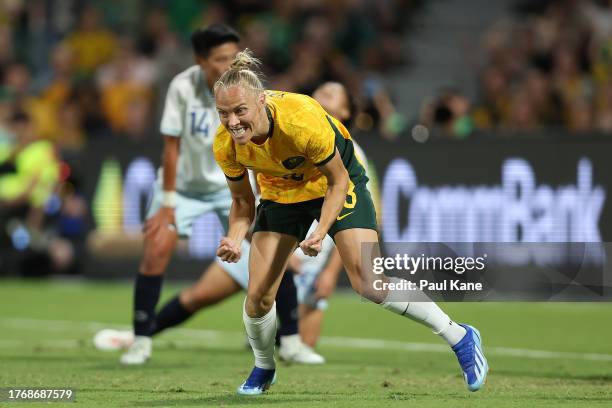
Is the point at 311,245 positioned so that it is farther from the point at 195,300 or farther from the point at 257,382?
the point at 195,300

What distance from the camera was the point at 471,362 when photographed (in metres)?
7.61

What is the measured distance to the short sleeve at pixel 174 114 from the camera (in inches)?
389

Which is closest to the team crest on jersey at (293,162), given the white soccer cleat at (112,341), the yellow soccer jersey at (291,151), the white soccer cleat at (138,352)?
the yellow soccer jersey at (291,151)

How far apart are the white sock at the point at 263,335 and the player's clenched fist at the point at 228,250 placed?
1.83 feet

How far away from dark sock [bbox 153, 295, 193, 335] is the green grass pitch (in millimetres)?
277

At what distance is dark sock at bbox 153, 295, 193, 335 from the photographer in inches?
409

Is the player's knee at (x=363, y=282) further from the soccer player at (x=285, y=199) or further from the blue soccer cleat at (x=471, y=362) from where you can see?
the blue soccer cleat at (x=471, y=362)

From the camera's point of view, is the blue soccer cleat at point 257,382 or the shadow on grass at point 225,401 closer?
the shadow on grass at point 225,401

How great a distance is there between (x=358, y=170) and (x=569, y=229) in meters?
7.20

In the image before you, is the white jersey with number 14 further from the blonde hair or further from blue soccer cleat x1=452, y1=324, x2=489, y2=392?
blue soccer cleat x1=452, y1=324, x2=489, y2=392

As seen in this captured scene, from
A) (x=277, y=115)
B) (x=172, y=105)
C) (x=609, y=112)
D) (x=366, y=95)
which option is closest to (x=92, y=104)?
(x=366, y=95)

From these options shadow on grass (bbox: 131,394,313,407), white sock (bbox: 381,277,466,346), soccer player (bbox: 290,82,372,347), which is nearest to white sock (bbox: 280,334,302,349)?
soccer player (bbox: 290,82,372,347)

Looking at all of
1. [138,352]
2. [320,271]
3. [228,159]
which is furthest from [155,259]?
[228,159]

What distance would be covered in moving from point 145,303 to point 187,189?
0.91m
